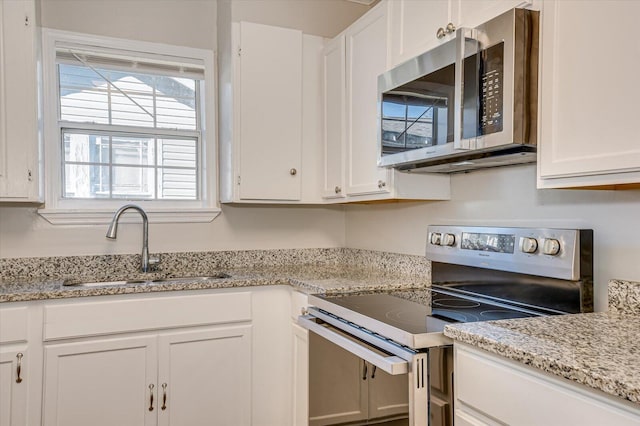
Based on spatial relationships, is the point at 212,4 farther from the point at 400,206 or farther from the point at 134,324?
the point at 134,324

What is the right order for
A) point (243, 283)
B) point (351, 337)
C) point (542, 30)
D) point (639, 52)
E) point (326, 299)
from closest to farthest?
point (639, 52) → point (542, 30) → point (351, 337) → point (326, 299) → point (243, 283)

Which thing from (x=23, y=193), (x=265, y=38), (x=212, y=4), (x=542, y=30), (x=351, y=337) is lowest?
(x=351, y=337)

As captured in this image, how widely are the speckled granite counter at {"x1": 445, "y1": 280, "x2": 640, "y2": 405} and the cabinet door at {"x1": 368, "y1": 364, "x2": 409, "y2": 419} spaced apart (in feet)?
0.74

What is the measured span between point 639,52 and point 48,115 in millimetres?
2561

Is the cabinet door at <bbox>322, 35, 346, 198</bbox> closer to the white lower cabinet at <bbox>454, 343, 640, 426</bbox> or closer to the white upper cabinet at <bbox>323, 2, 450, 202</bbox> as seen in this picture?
the white upper cabinet at <bbox>323, 2, 450, 202</bbox>

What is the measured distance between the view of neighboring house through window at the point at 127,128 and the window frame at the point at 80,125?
37 mm

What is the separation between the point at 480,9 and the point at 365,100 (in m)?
0.78

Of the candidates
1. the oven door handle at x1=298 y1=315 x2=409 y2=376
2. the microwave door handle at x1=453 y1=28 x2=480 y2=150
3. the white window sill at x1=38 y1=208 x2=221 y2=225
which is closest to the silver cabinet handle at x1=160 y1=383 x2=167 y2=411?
the oven door handle at x1=298 y1=315 x2=409 y2=376

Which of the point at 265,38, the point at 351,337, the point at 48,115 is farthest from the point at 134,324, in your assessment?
the point at 265,38

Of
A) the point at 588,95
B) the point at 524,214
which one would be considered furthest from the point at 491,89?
the point at 524,214

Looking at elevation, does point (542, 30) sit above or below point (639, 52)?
above

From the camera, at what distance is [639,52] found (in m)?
1.12

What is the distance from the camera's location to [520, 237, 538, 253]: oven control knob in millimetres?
1583

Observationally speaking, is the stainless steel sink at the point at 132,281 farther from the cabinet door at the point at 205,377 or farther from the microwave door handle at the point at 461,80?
the microwave door handle at the point at 461,80
